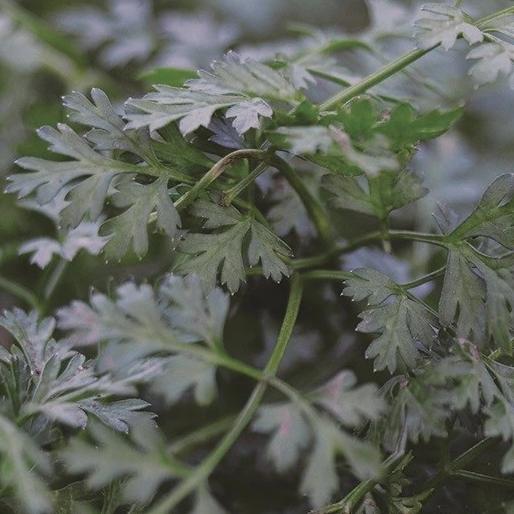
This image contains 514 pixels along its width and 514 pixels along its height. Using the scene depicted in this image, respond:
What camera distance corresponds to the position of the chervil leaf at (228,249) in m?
0.69

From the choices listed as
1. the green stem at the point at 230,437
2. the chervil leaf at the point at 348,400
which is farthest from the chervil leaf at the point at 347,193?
the chervil leaf at the point at 348,400

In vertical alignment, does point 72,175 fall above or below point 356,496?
above

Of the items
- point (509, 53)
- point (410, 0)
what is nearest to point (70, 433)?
point (509, 53)

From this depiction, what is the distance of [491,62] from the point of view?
0.66 metres

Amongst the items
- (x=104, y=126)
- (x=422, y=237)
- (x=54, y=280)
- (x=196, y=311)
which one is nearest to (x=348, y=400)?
(x=196, y=311)

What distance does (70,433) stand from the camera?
2.60 feet

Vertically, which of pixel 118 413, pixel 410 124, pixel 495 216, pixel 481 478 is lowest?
pixel 481 478

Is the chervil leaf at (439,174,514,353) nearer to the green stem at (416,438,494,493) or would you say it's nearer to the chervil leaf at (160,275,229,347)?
the green stem at (416,438,494,493)

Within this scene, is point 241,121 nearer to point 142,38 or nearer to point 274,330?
point 274,330

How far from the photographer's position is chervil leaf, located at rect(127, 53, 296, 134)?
661mm

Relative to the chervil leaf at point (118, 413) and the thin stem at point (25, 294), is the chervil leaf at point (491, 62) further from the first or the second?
the thin stem at point (25, 294)

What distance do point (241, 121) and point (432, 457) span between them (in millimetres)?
396

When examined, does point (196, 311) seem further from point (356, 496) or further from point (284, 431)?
point (356, 496)

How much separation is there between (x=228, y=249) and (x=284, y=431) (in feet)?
0.69
